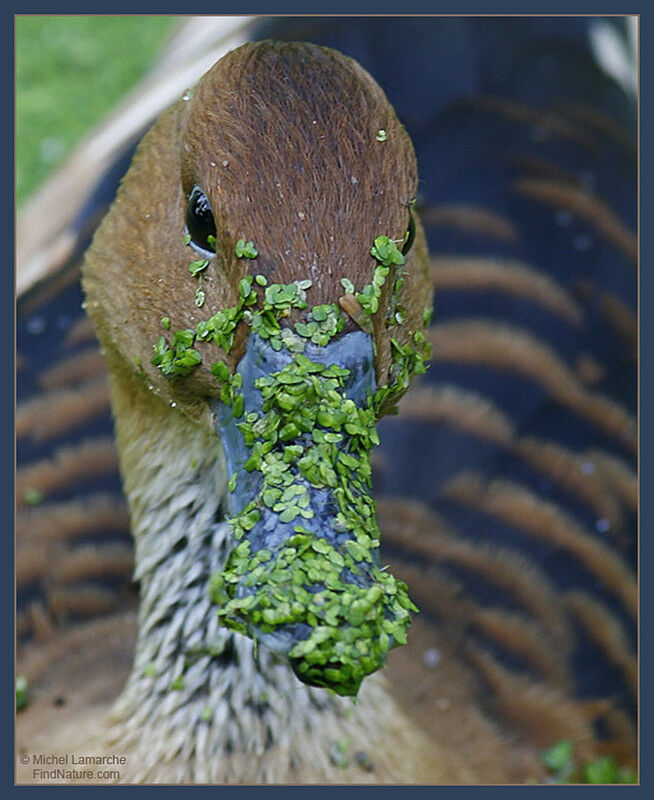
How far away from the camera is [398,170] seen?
228 centimetres

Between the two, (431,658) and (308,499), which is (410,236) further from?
(431,658)

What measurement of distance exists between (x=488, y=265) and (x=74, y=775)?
2.29m

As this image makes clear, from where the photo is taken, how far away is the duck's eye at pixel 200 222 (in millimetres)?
2252

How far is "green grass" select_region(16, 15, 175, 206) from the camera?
552cm

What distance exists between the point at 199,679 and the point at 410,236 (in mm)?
1241

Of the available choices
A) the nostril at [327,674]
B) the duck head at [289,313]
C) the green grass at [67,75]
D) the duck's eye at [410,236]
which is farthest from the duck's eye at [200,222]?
the green grass at [67,75]

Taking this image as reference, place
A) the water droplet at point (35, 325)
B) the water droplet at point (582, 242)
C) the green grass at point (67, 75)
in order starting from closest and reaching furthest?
the water droplet at point (35, 325)
the water droplet at point (582, 242)
the green grass at point (67, 75)

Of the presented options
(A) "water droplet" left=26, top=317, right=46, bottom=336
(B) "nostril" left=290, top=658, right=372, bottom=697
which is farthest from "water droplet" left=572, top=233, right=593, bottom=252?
(B) "nostril" left=290, top=658, right=372, bottom=697

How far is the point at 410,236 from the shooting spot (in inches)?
93.1

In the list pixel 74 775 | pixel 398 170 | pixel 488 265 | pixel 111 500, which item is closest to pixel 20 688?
pixel 74 775

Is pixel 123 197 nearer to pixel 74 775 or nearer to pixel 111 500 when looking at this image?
pixel 111 500

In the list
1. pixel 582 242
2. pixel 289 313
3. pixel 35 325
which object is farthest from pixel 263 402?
pixel 582 242

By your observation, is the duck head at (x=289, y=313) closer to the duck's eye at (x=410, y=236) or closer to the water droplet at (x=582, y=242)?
the duck's eye at (x=410, y=236)

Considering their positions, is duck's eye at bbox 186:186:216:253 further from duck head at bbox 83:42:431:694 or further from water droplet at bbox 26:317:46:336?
water droplet at bbox 26:317:46:336
